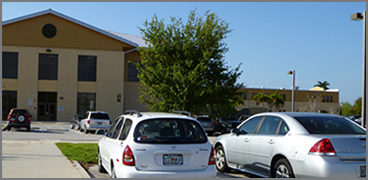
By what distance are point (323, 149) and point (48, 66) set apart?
4319cm

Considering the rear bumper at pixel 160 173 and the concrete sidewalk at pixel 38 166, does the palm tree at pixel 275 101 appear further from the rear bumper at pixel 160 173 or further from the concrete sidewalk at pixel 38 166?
the rear bumper at pixel 160 173

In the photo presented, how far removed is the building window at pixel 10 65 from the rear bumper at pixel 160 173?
138ft

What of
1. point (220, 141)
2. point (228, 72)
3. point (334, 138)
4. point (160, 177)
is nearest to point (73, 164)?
point (220, 141)

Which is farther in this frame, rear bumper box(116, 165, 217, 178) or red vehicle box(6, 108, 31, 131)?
red vehicle box(6, 108, 31, 131)

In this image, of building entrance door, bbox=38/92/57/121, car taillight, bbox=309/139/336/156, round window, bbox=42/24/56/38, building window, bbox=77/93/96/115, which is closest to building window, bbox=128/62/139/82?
building window, bbox=77/93/96/115

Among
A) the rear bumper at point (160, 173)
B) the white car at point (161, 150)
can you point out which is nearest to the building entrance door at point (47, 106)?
the white car at point (161, 150)

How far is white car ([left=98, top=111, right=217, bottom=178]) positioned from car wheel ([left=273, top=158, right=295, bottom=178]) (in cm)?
144

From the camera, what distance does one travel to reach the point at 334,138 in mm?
6852

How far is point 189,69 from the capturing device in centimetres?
1559

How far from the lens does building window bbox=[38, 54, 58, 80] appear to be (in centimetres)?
4519

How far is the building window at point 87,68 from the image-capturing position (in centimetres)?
4634

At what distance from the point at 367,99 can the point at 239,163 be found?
8376 mm

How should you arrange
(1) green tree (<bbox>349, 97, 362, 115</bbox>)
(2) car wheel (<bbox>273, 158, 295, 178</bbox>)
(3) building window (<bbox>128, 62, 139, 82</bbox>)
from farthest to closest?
1. (1) green tree (<bbox>349, 97, 362, 115</bbox>)
2. (3) building window (<bbox>128, 62, 139, 82</bbox>)
3. (2) car wheel (<bbox>273, 158, 295, 178</bbox>)

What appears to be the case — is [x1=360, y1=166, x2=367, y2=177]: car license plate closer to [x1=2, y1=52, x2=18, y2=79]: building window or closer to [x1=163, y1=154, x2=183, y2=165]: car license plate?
A: [x1=163, y1=154, x2=183, y2=165]: car license plate
